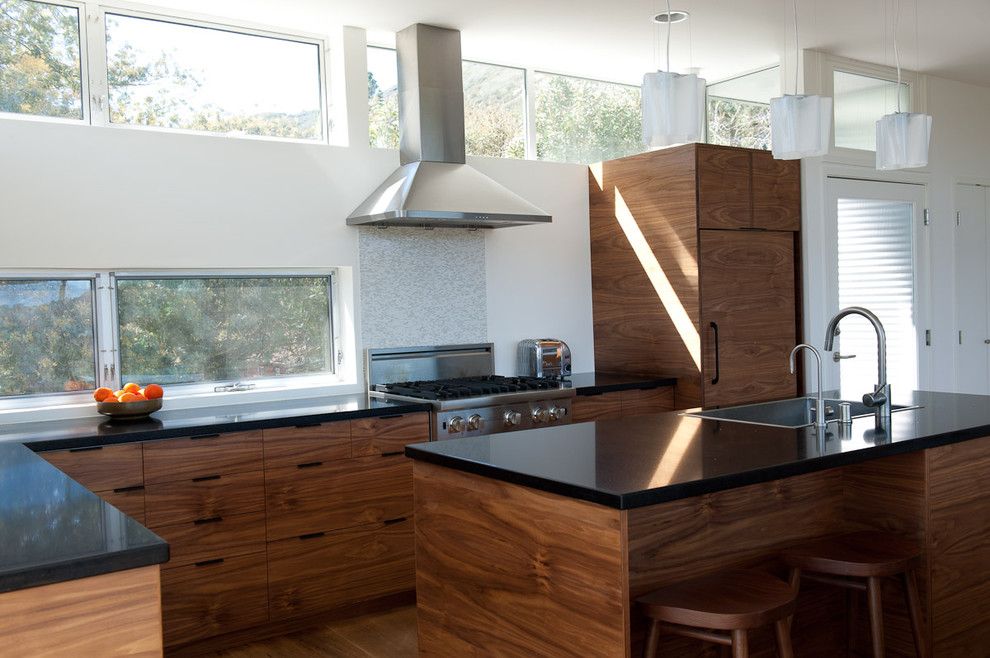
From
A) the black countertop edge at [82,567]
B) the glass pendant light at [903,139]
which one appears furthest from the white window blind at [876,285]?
the black countertop edge at [82,567]

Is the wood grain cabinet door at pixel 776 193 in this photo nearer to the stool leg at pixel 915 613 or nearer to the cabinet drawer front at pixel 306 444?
the cabinet drawer front at pixel 306 444

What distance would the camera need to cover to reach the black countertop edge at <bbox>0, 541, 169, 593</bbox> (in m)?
1.43

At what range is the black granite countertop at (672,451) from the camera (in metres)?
2.04

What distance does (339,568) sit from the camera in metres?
3.67

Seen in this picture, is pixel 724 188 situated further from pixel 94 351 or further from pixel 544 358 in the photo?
pixel 94 351

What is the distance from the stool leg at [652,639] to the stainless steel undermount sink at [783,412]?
1.09m

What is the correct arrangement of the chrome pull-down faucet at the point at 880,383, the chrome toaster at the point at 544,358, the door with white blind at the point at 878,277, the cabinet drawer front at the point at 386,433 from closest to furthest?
the chrome pull-down faucet at the point at 880,383 < the cabinet drawer front at the point at 386,433 < the chrome toaster at the point at 544,358 < the door with white blind at the point at 878,277

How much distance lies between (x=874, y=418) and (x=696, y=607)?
1.20 metres

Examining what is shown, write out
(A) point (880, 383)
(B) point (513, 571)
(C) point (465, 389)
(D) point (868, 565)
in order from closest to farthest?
(B) point (513, 571) → (D) point (868, 565) → (A) point (880, 383) → (C) point (465, 389)

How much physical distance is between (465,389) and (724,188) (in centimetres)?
176

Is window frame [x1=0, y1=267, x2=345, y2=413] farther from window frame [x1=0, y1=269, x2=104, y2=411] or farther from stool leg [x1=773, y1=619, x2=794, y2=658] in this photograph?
stool leg [x1=773, y1=619, x2=794, y2=658]

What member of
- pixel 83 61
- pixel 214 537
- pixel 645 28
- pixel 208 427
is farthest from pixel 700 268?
pixel 83 61

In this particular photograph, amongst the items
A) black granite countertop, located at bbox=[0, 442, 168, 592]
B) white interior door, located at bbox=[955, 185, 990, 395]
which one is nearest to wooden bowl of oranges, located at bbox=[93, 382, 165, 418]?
black granite countertop, located at bbox=[0, 442, 168, 592]

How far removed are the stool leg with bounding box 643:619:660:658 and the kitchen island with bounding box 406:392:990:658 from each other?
144 millimetres
